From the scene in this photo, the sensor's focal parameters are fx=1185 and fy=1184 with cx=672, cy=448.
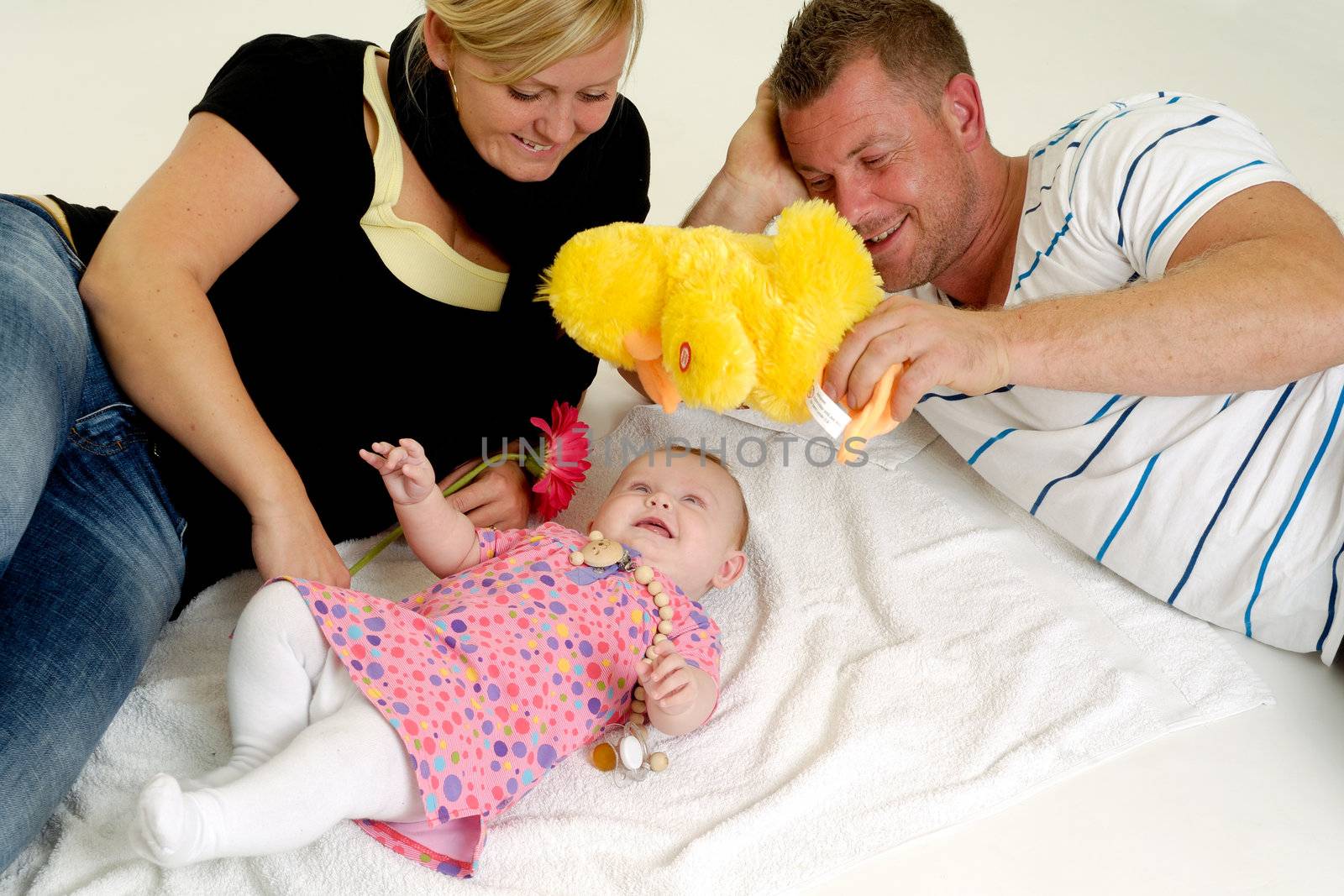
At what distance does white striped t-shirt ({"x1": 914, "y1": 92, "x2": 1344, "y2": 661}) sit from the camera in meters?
1.66

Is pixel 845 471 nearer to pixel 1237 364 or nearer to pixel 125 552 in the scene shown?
pixel 1237 364

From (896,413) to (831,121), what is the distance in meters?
0.67

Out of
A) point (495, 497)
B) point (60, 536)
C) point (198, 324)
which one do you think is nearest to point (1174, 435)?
point (495, 497)

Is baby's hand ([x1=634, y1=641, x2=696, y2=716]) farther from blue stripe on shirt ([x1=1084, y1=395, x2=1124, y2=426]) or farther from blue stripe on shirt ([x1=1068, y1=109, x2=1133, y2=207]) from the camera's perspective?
blue stripe on shirt ([x1=1068, y1=109, x2=1133, y2=207])

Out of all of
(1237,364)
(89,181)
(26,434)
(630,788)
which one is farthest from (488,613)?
(89,181)

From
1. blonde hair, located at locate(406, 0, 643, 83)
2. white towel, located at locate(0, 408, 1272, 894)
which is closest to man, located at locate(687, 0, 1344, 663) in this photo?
white towel, located at locate(0, 408, 1272, 894)

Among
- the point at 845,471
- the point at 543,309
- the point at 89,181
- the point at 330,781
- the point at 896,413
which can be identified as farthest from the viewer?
the point at 89,181

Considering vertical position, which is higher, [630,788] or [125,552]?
[125,552]

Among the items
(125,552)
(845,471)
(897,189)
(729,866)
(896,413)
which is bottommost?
(729,866)

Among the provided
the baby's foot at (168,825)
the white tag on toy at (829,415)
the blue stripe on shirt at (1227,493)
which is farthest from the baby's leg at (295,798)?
the blue stripe on shirt at (1227,493)

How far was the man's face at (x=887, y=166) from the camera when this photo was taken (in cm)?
188

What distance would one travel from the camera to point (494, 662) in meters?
1.50

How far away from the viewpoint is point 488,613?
5.11 ft

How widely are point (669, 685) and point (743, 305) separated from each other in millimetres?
500
